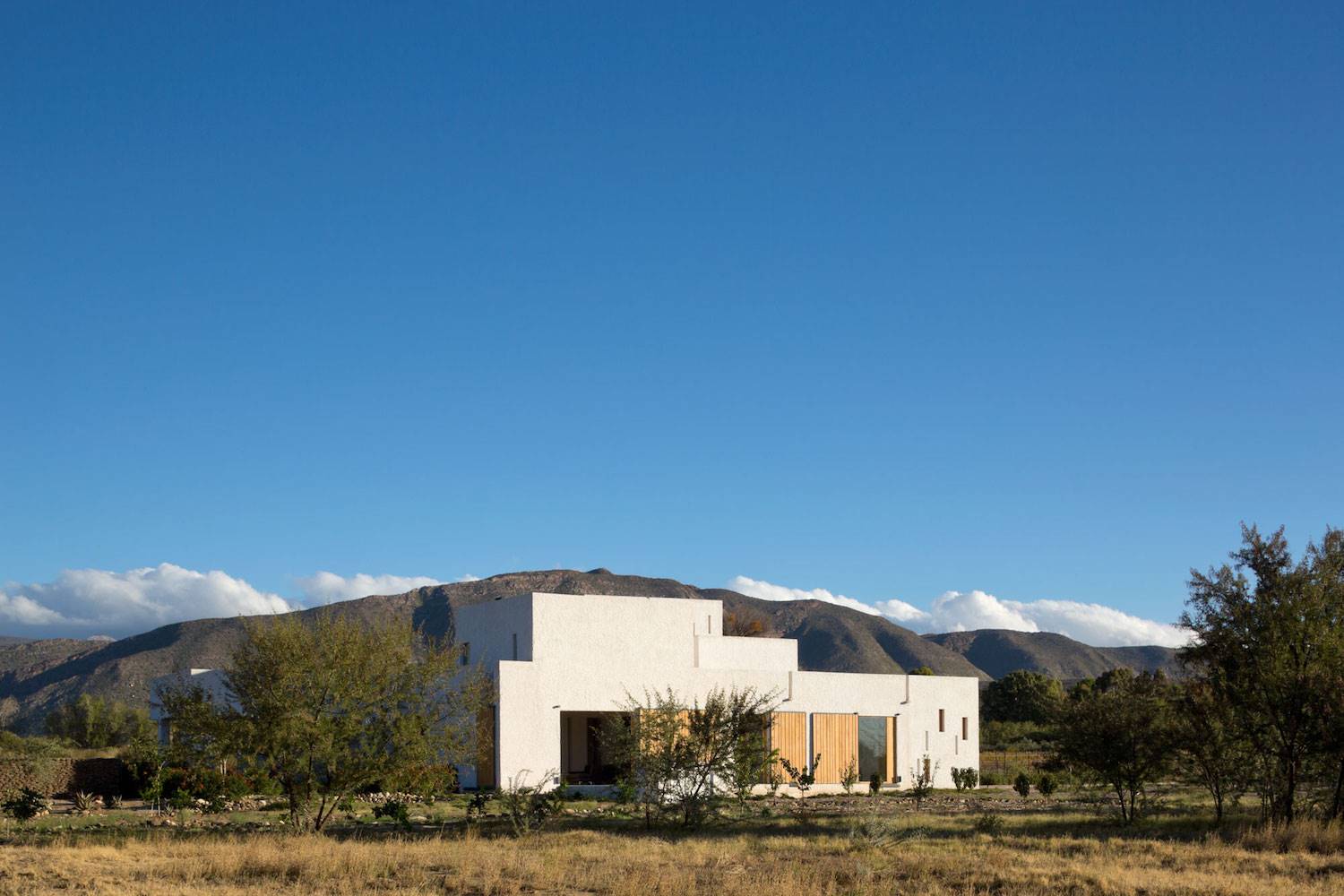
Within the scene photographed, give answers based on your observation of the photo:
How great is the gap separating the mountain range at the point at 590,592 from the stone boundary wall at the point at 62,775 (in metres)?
45.0

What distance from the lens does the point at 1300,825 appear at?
24766 millimetres

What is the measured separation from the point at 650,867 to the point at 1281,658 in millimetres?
13770

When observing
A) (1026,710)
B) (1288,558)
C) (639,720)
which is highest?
(1288,558)

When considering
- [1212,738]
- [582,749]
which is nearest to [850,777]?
[582,749]

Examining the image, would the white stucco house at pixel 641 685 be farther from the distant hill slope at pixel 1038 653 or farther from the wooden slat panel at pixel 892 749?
the distant hill slope at pixel 1038 653

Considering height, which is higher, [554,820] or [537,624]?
[537,624]

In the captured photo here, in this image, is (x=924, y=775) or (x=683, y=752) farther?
(x=924, y=775)

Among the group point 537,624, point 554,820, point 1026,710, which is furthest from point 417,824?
point 1026,710

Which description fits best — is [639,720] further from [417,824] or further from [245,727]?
[245,727]

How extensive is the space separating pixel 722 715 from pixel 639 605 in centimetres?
1367

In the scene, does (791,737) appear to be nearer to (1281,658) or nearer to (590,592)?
(1281,658)

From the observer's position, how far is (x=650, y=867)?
20.2m

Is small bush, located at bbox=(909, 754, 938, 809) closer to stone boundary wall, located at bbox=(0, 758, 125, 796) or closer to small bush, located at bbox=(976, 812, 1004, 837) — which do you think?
small bush, located at bbox=(976, 812, 1004, 837)

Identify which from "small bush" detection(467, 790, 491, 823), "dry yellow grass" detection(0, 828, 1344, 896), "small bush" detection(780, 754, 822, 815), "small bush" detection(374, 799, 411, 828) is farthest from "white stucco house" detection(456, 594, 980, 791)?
"dry yellow grass" detection(0, 828, 1344, 896)
